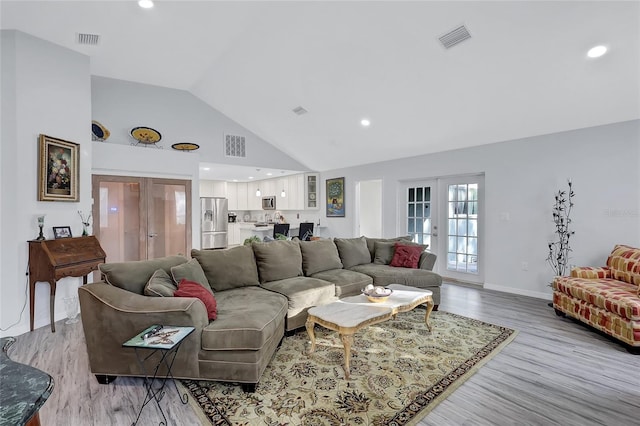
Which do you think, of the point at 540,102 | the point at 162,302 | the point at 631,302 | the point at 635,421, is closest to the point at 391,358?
the point at 635,421

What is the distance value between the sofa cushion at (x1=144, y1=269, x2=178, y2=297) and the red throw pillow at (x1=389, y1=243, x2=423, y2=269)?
116 inches

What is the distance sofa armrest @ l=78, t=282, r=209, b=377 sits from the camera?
2.14 meters

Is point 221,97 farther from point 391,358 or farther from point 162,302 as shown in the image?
point 391,358

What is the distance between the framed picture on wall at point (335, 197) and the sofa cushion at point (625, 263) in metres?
4.88

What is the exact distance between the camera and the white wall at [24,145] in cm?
327

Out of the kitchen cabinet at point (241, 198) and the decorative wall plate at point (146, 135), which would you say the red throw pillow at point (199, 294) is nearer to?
the decorative wall plate at point (146, 135)

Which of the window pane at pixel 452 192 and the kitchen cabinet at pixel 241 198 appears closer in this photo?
the window pane at pixel 452 192

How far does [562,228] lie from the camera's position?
422 centimetres

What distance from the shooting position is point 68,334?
327 cm

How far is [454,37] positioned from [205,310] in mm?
3649

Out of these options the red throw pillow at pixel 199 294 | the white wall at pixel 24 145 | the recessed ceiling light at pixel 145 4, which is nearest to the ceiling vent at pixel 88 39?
the white wall at pixel 24 145

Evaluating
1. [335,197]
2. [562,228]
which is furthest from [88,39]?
[562,228]

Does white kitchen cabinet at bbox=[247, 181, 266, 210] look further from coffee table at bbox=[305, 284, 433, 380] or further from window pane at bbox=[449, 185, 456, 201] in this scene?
coffee table at bbox=[305, 284, 433, 380]

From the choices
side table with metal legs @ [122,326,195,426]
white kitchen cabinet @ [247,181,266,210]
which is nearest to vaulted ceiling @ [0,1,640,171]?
side table with metal legs @ [122,326,195,426]
